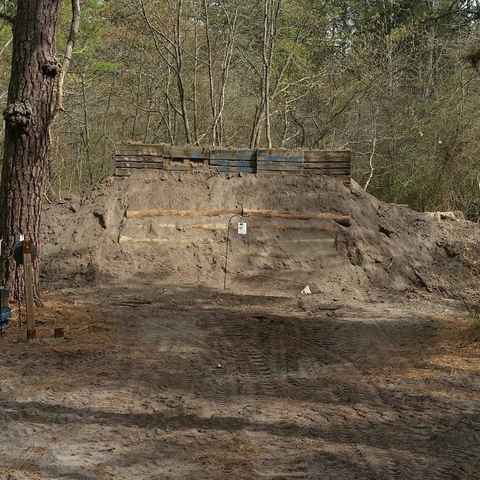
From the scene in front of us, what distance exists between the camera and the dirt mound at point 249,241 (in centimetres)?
1514

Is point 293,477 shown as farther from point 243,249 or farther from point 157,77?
point 157,77

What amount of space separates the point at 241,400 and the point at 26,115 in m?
5.76

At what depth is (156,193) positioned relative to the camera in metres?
16.2

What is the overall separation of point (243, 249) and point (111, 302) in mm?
3655

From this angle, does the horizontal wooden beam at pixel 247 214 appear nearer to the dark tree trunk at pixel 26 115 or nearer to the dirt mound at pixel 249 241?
the dirt mound at pixel 249 241

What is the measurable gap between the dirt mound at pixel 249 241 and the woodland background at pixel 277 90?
15.0 feet

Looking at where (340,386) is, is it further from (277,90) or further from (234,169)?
(277,90)

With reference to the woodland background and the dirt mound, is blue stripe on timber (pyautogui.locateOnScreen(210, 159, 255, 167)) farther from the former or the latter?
the woodland background

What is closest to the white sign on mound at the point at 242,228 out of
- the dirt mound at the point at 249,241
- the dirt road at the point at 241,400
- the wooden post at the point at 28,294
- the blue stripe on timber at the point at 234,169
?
the dirt mound at the point at 249,241

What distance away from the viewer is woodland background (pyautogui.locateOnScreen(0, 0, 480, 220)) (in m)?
21.2

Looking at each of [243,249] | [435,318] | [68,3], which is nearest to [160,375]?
[435,318]

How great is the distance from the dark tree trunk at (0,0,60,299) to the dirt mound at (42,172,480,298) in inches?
153

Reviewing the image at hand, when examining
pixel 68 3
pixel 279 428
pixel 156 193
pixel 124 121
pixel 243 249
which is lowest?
pixel 279 428

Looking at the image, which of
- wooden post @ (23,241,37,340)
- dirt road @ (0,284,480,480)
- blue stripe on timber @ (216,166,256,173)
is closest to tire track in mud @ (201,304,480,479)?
dirt road @ (0,284,480,480)
